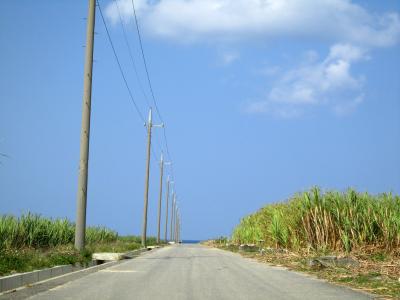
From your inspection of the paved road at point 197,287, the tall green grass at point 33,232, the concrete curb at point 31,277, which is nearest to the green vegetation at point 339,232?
the paved road at point 197,287

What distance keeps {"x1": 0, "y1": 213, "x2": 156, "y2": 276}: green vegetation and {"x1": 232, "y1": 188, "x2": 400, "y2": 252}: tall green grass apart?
26.8 feet

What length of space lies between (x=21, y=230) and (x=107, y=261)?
13.1 feet

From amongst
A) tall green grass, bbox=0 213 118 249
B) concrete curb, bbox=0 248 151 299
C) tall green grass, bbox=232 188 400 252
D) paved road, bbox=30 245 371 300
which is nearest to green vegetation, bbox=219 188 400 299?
tall green grass, bbox=232 188 400 252

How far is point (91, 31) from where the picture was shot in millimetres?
22531

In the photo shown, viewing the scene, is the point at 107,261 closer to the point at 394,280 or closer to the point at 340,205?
the point at 340,205

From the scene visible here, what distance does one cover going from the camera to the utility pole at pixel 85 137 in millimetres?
20688

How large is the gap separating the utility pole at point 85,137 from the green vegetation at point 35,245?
81 cm

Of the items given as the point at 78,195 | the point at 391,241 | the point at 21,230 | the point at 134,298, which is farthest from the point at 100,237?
the point at 134,298

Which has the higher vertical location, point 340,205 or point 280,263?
point 340,205

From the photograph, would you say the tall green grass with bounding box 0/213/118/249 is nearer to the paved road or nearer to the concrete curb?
the concrete curb

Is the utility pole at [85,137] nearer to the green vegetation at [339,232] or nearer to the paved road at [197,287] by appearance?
the paved road at [197,287]

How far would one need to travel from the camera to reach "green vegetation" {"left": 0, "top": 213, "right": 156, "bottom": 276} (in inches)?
547

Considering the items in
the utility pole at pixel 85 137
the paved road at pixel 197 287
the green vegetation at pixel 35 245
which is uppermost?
the utility pole at pixel 85 137

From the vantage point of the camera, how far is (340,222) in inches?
837
